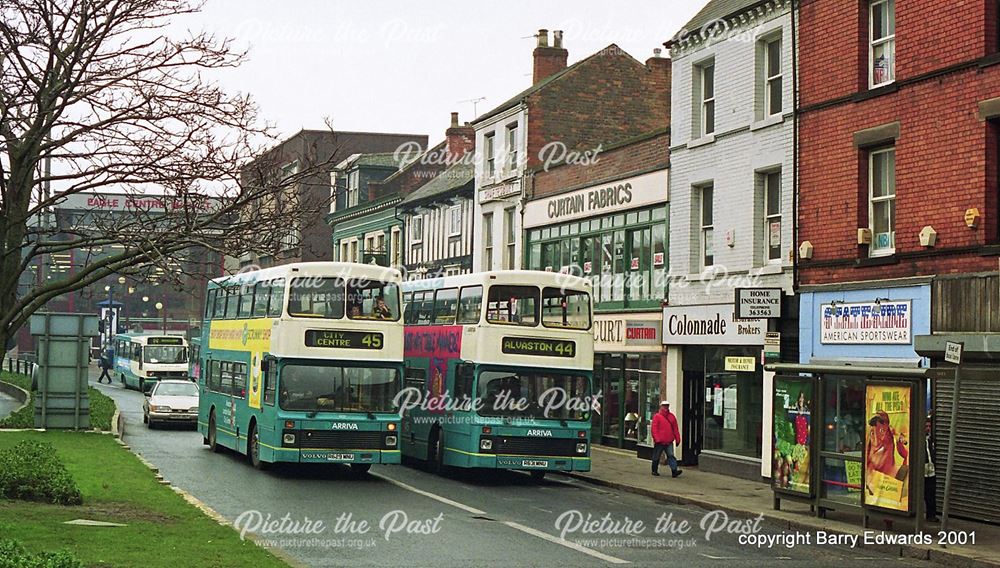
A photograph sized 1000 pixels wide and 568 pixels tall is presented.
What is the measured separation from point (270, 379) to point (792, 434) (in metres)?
10.3

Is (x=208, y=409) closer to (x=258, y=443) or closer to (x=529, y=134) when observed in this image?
(x=258, y=443)

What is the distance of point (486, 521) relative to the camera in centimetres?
1898

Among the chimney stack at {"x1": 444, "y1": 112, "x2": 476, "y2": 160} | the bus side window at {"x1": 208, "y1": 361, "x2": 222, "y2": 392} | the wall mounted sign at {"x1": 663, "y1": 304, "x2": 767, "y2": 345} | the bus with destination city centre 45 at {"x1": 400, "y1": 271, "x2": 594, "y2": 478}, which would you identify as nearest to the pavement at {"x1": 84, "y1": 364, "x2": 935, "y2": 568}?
the bus with destination city centre 45 at {"x1": 400, "y1": 271, "x2": 594, "y2": 478}

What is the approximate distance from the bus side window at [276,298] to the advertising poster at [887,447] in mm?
11636

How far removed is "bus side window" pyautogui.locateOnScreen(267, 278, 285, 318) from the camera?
25.0 meters

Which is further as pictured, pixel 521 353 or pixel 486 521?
pixel 521 353

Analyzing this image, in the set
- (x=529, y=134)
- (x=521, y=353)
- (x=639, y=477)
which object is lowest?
(x=639, y=477)

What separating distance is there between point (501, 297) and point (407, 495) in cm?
493

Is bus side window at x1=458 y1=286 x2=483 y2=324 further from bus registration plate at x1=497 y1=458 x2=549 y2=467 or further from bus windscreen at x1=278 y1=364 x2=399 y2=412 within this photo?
bus registration plate at x1=497 y1=458 x2=549 y2=467

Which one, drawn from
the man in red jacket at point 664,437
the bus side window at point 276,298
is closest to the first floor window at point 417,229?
the man in red jacket at point 664,437

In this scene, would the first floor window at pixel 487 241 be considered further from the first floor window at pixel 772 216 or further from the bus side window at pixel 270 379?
the bus side window at pixel 270 379

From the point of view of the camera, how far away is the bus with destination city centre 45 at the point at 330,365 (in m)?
24.4

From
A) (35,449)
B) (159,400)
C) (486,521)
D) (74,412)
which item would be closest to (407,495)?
(486,521)

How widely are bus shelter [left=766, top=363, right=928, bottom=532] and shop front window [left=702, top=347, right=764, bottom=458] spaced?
683 cm
